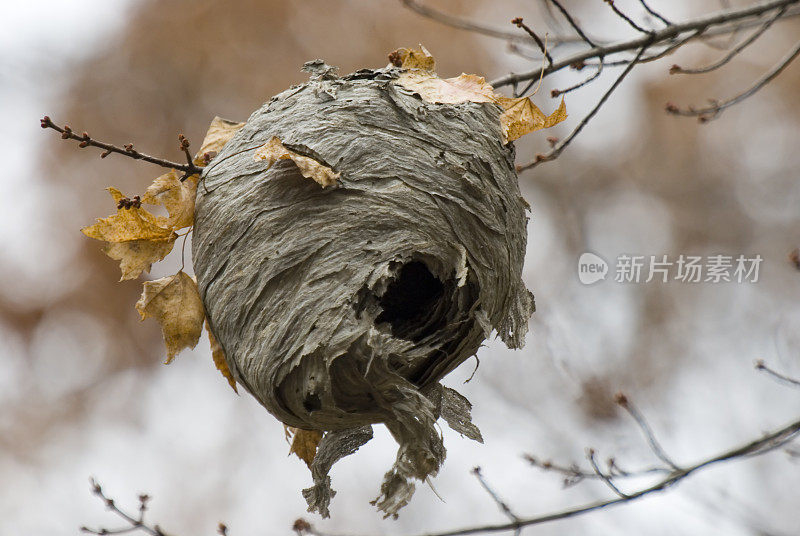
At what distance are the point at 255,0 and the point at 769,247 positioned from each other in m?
5.06

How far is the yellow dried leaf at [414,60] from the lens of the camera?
219cm

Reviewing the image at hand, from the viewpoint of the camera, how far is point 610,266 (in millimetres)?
6234

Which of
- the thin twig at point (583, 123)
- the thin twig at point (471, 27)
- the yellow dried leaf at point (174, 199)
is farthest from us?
the thin twig at point (471, 27)

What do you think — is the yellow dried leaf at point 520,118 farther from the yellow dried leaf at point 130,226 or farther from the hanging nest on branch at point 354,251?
the yellow dried leaf at point 130,226

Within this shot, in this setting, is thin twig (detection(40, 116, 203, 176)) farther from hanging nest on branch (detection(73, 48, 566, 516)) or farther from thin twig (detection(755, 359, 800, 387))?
thin twig (detection(755, 359, 800, 387))

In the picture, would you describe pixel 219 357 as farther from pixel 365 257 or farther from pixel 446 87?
pixel 446 87

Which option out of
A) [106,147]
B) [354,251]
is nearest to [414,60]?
[354,251]

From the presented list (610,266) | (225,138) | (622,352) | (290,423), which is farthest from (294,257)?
(622,352)

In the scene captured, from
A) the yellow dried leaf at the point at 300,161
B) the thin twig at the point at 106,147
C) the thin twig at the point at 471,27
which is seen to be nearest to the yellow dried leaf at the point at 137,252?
the thin twig at the point at 106,147

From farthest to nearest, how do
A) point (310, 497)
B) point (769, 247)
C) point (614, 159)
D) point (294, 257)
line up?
1. point (614, 159)
2. point (769, 247)
3. point (310, 497)
4. point (294, 257)

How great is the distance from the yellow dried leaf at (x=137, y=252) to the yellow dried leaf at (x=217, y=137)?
0.92 ft

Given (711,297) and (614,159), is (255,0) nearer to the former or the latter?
(614,159)

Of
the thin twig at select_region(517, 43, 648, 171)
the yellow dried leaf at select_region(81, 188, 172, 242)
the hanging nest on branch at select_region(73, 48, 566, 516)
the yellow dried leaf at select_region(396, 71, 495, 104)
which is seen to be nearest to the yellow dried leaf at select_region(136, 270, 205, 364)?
the hanging nest on branch at select_region(73, 48, 566, 516)

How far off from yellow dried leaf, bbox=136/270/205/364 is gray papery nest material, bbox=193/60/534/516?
0.17ft
